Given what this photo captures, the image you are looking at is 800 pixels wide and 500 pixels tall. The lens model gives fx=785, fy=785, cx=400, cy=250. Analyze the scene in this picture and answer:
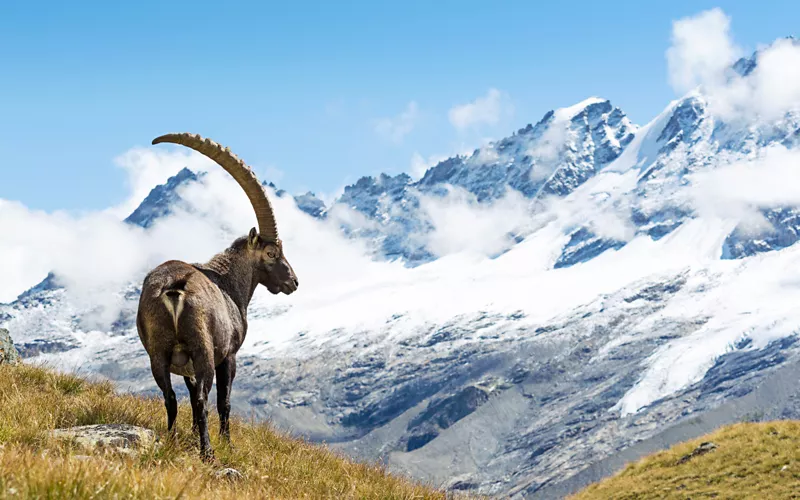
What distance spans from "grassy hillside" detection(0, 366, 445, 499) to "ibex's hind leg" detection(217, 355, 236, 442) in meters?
0.33

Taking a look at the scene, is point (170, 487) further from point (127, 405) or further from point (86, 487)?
point (127, 405)

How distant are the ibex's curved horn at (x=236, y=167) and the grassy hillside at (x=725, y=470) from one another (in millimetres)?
38472

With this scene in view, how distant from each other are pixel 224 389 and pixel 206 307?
149cm

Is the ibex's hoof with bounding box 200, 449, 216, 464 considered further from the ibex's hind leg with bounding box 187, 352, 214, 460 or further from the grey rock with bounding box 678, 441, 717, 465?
the grey rock with bounding box 678, 441, 717, 465

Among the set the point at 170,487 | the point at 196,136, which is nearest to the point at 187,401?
the point at 196,136

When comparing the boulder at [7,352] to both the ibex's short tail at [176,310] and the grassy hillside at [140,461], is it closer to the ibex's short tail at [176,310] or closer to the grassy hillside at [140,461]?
the grassy hillside at [140,461]

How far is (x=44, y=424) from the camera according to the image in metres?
9.15

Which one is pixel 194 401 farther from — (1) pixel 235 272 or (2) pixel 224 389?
(1) pixel 235 272

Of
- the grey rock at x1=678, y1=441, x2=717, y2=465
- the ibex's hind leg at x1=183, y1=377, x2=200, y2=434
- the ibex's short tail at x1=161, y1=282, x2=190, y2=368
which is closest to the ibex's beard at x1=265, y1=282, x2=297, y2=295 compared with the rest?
the ibex's hind leg at x1=183, y1=377, x2=200, y2=434

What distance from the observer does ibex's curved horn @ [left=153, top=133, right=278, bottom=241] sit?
38.3ft

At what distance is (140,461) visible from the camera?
26.1ft

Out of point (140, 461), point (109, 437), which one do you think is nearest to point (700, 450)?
point (109, 437)

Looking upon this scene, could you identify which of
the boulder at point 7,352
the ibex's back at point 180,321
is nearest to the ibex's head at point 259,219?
the ibex's back at point 180,321

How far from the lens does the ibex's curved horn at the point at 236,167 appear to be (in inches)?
460
